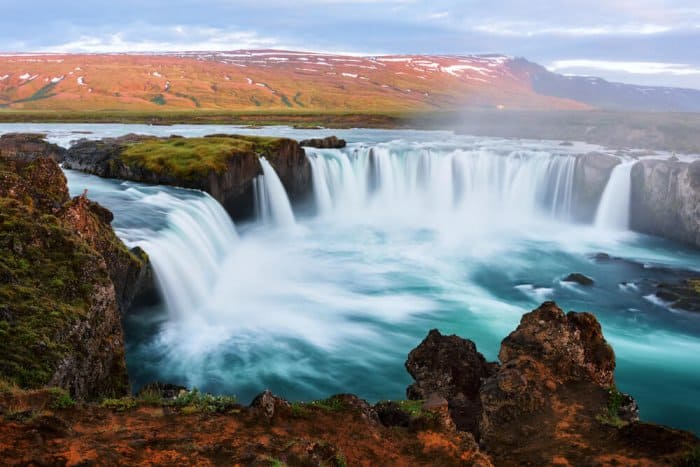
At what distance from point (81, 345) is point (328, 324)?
40.4 feet

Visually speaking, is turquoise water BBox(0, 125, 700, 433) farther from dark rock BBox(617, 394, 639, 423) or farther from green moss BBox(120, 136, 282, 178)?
dark rock BBox(617, 394, 639, 423)

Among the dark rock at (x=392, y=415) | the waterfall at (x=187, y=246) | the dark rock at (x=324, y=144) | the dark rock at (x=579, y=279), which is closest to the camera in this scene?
the dark rock at (x=392, y=415)

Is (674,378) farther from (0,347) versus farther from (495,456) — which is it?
(0,347)

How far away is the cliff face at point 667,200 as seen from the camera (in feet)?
122

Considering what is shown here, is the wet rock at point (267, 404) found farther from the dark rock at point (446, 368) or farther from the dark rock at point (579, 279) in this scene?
the dark rock at point (579, 279)

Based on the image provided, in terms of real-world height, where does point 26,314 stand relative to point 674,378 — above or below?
above

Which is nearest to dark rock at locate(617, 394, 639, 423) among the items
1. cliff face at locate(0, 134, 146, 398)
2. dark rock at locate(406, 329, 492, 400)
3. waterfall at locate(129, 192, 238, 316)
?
dark rock at locate(406, 329, 492, 400)

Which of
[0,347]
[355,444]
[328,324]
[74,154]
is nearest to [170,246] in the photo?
[328,324]

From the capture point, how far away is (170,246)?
23.5m

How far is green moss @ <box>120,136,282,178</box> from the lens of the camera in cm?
3638

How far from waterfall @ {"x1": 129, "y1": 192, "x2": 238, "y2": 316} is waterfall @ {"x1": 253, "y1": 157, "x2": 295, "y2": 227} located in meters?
6.92

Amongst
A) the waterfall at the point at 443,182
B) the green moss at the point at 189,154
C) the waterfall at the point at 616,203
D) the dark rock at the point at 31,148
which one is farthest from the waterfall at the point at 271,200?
the waterfall at the point at 616,203

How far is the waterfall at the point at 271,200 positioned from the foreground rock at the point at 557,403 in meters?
27.2

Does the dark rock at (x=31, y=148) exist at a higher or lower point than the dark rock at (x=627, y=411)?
higher
